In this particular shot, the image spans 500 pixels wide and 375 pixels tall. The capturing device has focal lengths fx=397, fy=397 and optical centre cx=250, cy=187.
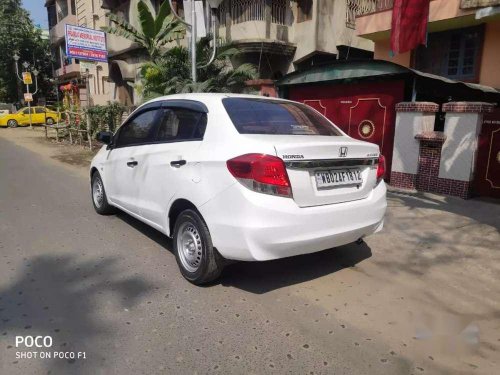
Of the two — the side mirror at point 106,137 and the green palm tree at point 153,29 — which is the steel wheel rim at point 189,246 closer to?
the side mirror at point 106,137

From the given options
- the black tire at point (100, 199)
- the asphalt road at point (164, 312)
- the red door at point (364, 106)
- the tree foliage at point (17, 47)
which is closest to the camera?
the asphalt road at point (164, 312)

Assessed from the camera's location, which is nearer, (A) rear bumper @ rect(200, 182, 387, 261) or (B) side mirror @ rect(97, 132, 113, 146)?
(A) rear bumper @ rect(200, 182, 387, 261)

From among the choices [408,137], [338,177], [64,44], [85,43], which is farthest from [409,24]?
[64,44]

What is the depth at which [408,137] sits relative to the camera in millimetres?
7980

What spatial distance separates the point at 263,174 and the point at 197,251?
42.4 inches

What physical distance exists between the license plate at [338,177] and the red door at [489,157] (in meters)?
4.73

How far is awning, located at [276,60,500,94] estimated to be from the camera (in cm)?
818

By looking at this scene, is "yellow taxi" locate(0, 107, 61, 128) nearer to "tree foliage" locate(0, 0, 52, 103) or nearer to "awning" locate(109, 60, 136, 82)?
"tree foliage" locate(0, 0, 52, 103)

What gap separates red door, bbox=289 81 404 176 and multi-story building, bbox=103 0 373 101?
5.35 m

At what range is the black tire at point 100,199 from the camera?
19.2 feet

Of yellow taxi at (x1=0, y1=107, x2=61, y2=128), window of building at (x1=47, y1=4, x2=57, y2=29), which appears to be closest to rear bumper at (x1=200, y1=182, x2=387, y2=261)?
yellow taxi at (x1=0, y1=107, x2=61, y2=128)

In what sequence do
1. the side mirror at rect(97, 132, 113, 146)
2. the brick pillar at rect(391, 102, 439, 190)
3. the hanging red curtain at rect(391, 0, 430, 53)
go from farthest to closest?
the hanging red curtain at rect(391, 0, 430, 53), the brick pillar at rect(391, 102, 439, 190), the side mirror at rect(97, 132, 113, 146)

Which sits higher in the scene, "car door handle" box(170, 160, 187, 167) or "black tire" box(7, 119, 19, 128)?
"car door handle" box(170, 160, 187, 167)

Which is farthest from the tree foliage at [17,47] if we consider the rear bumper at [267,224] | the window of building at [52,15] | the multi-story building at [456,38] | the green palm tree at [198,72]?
the rear bumper at [267,224]
